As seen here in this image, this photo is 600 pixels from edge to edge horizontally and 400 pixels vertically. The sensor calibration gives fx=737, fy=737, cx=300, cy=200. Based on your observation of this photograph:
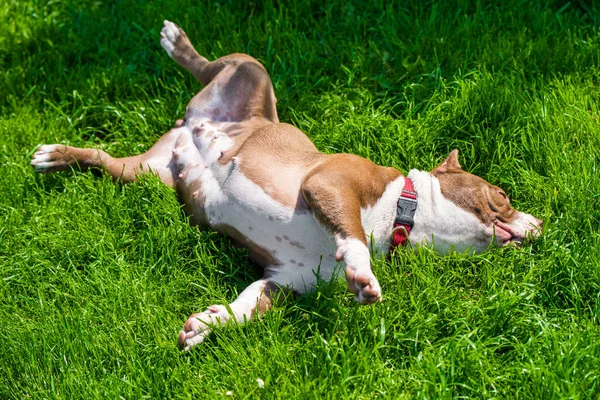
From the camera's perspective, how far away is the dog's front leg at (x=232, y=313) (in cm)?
355

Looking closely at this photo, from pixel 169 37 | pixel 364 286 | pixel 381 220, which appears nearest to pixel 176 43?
pixel 169 37

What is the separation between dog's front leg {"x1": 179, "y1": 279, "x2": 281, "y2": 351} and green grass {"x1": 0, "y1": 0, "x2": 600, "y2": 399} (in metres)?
0.07

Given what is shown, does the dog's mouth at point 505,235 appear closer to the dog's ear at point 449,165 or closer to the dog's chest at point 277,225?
the dog's ear at point 449,165

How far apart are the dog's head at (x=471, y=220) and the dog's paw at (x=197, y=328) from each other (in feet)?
3.81

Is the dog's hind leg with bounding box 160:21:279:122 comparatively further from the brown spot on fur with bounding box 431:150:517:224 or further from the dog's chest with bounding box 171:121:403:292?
the brown spot on fur with bounding box 431:150:517:224

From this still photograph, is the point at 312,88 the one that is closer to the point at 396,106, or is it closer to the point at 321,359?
the point at 396,106

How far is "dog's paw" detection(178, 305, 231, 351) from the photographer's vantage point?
3547 millimetres

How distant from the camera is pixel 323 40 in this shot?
17.4 feet

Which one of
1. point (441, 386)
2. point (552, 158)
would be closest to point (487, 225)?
point (552, 158)

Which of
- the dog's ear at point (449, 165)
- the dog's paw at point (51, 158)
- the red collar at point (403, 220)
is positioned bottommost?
the red collar at point (403, 220)

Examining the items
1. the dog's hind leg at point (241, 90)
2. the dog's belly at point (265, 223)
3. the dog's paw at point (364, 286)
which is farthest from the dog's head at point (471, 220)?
the dog's hind leg at point (241, 90)

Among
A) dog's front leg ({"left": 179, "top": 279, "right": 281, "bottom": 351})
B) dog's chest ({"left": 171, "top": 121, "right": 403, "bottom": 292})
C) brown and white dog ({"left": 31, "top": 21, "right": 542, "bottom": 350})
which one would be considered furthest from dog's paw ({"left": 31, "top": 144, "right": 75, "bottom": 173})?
dog's front leg ({"left": 179, "top": 279, "right": 281, "bottom": 351})

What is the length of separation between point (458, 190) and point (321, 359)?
1.28 m

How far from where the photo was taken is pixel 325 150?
4.69m
